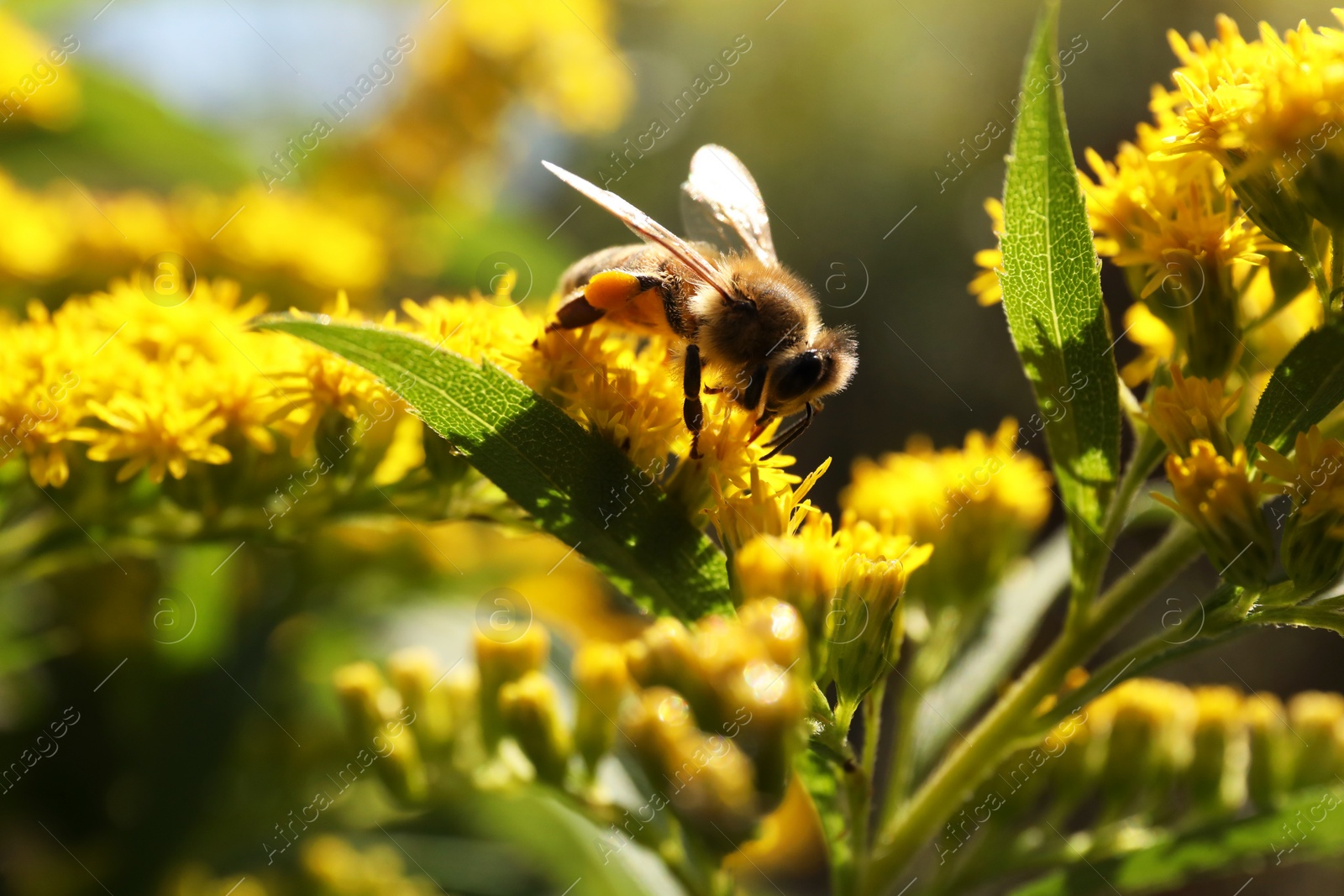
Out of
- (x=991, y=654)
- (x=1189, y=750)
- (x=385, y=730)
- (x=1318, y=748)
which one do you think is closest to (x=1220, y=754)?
(x=1189, y=750)

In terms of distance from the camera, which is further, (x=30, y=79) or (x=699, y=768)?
(x=30, y=79)

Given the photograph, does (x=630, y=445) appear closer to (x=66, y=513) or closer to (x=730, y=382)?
(x=730, y=382)

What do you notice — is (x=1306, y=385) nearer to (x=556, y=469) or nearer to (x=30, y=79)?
(x=556, y=469)

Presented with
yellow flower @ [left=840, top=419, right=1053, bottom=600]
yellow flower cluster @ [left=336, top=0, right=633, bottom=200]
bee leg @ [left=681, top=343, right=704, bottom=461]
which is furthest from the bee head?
yellow flower cluster @ [left=336, top=0, right=633, bottom=200]

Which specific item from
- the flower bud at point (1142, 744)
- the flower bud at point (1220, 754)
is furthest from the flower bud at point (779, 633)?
the flower bud at point (1220, 754)

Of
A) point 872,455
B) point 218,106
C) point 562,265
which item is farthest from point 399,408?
point 872,455
